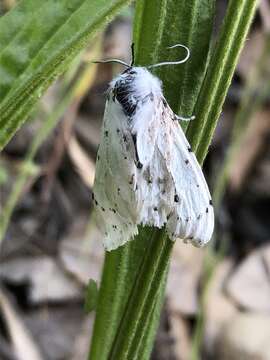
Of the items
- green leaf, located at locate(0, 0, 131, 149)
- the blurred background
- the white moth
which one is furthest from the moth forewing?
the blurred background

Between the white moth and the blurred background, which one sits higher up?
the white moth

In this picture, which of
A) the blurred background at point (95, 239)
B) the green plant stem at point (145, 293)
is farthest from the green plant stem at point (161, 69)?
the blurred background at point (95, 239)

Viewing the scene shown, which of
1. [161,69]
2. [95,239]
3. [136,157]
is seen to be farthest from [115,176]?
[95,239]

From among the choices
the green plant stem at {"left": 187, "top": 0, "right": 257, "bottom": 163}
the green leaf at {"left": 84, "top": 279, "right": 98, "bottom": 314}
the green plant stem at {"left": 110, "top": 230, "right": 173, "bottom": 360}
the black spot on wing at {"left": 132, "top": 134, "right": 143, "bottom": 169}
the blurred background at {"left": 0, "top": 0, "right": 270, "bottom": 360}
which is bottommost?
the blurred background at {"left": 0, "top": 0, "right": 270, "bottom": 360}

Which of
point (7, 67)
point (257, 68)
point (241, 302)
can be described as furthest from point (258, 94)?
point (7, 67)

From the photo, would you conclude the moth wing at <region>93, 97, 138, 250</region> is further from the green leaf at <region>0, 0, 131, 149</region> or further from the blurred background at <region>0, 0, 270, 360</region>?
the blurred background at <region>0, 0, 270, 360</region>

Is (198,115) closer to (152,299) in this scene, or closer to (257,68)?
(152,299)

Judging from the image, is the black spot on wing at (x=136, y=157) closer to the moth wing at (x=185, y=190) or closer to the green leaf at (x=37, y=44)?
the moth wing at (x=185, y=190)
